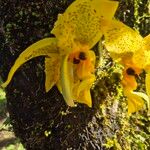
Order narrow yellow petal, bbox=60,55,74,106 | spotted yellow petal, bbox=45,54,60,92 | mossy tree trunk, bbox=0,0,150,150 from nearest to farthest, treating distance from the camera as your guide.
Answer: narrow yellow petal, bbox=60,55,74,106, spotted yellow petal, bbox=45,54,60,92, mossy tree trunk, bbox=0,0,150,150

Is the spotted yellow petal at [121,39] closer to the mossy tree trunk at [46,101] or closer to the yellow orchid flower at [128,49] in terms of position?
the yellow orchid flower at [128,49]

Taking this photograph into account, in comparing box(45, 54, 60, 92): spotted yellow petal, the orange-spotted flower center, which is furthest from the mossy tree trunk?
the orange-spotted flower center

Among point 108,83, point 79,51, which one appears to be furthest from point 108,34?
point 108,83

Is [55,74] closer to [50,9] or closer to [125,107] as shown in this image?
[50,9]

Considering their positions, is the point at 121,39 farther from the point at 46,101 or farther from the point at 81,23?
the point at 46,101

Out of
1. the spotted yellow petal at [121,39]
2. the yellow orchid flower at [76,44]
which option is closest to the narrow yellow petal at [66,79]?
the yellow orchid flower at [76,44]

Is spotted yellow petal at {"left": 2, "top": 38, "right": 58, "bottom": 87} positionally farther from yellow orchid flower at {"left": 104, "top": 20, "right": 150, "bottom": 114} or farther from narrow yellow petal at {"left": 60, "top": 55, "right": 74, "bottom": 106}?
yellow orchid flower at {"left": 104, "top": 20, "right": 150, "bottom": 114}
